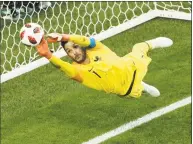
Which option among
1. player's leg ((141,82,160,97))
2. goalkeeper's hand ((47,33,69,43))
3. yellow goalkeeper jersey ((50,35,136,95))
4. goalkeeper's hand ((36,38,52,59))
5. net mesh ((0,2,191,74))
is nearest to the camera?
goalkeeper's hand ((36,38,52,59))

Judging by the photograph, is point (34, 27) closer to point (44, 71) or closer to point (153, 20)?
point (44, 71)

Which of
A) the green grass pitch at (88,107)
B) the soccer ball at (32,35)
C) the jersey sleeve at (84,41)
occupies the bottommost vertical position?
the green grass pitch at (88,107)

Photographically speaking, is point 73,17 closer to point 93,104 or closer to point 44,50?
point 93,104

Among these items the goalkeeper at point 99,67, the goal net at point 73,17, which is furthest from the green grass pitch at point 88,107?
the goalkeeper at point 99,67

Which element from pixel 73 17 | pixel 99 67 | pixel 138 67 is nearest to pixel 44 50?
pixel 99 67

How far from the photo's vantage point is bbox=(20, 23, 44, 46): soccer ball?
7.16 m

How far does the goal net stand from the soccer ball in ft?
8.06

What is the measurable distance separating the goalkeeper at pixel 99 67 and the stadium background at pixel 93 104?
52 cm

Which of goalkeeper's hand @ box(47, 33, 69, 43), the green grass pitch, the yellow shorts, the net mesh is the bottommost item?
the green grass pitch

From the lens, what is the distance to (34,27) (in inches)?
286

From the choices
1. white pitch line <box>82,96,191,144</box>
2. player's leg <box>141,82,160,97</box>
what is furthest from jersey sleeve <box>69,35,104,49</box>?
white pitch line <box>82,96,191,144</box>

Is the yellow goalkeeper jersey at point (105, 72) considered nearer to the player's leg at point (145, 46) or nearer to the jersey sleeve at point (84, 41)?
the jersey sleeve at point (84, 41)

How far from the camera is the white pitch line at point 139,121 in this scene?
7.88 m

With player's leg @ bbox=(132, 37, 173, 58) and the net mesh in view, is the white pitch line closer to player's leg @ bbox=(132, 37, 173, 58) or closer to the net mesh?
player's leg @ bbox=(132, 37, 173, 58)
